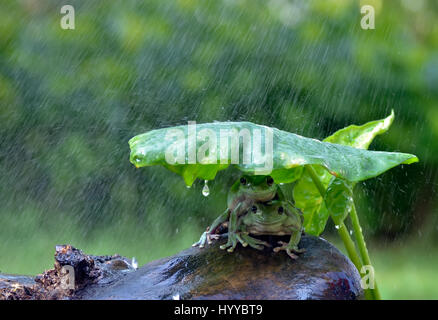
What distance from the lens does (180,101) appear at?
5.39 m

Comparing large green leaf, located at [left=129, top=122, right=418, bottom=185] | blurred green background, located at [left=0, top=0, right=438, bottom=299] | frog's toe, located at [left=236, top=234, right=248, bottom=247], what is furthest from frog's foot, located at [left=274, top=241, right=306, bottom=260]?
blurred green background, located at [left=0, top=0, right=438, bottom=299]

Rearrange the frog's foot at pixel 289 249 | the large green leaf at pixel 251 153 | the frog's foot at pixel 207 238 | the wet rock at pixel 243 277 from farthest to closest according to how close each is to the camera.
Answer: the frog's foot at pixel 207 238 < the frog's foot at pixel 289 249 < the wet rock at pixel 243 277 < the large green leaf at pixel 251 153

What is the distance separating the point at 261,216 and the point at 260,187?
0.40 ft

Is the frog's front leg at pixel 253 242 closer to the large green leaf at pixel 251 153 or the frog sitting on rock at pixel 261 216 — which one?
the frog sitting on rock at pixel 261 216

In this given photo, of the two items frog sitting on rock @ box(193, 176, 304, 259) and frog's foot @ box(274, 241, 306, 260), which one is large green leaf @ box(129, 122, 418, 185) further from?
frog's foot @ box(274, 241, 306, 260)

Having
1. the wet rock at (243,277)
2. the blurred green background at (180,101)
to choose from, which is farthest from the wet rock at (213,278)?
the blurred green background at (180,101)

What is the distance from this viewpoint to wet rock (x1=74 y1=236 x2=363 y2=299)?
6.95 feet

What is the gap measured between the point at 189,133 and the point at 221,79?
135 inches

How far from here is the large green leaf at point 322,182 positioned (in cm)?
262

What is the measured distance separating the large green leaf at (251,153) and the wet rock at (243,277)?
1.35ft
